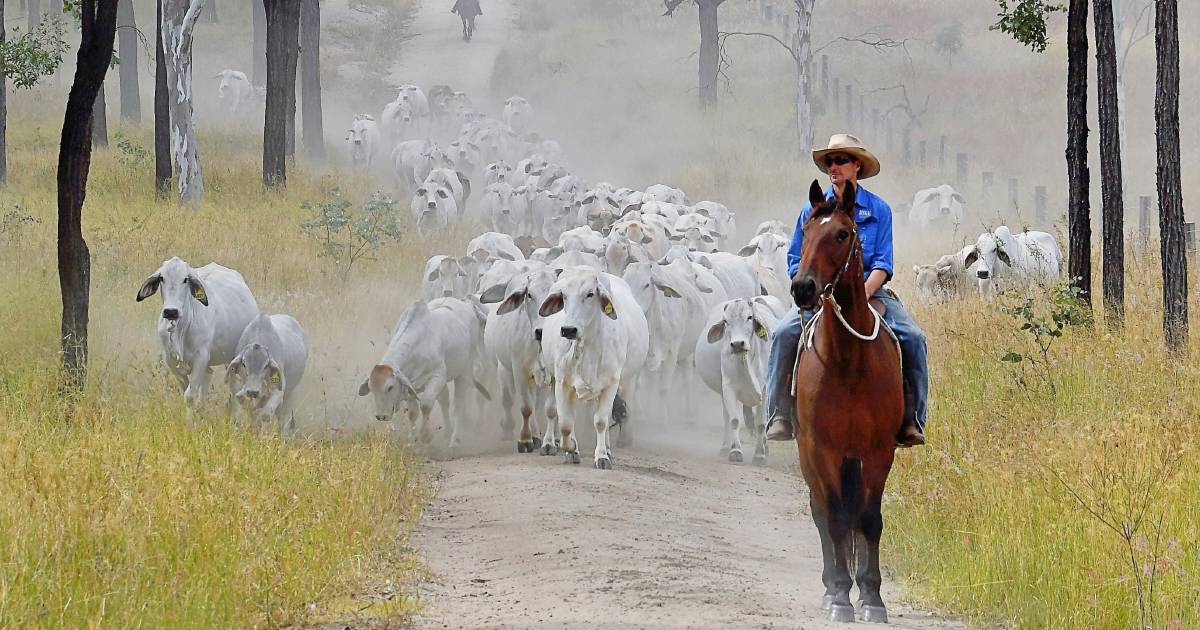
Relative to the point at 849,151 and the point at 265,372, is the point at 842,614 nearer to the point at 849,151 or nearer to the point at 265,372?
the point at 849,151

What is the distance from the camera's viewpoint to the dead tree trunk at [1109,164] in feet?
46.1

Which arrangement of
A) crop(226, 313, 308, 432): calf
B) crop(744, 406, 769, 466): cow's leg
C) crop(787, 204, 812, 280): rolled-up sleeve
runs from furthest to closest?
crop(744, 406, 769, 466): cow's leg < crop(226, 313, 308, 432): calf < crop(787, 204, 812, 280): rolled-up sleeve

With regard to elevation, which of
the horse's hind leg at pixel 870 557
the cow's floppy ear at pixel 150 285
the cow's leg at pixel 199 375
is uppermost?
the cow's floppy ear at pixel 150 285

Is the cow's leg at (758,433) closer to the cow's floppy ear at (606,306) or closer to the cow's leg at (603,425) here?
the cow's leg at (603,425)

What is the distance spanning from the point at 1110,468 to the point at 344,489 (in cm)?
463

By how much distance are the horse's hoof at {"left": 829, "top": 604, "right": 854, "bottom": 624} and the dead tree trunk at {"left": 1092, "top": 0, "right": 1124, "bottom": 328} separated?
6.69 meters

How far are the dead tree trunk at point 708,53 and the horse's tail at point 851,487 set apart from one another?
1640 inches

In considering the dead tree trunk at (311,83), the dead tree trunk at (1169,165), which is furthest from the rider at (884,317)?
the dead tree trunk at (311,83)

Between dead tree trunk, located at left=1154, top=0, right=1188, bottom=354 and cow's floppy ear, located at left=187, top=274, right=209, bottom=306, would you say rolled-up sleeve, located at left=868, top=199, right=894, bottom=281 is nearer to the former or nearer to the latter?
dead tree trunk, located at left=1154, top=0, right=1188, bottom=354

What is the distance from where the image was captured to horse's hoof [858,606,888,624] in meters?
8.20

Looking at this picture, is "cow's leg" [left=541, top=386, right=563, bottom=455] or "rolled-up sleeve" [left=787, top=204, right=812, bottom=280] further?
"cow's leg" [left=541, top=386, right=563, bottom=455]

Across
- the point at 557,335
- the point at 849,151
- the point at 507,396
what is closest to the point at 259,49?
the point at 507,396

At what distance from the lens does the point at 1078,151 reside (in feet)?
46.6

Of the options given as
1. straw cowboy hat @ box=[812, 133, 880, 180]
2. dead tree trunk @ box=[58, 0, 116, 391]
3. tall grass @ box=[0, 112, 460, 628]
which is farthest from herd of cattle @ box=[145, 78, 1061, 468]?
straw cowboy hat @ box=[812, 133, 880, 180]
